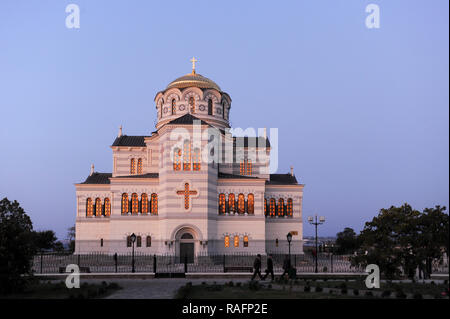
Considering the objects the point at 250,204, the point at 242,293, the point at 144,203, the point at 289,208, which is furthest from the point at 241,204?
the point at 242,293

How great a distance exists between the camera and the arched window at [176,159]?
37812 mm

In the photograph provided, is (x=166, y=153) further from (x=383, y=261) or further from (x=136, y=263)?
(x=383, y=261)

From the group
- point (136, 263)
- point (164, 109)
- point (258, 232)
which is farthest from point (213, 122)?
point (136, 263)

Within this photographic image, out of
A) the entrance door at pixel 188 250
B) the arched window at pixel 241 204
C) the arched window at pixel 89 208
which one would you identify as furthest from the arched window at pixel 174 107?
the entrance door at pixel 188 250

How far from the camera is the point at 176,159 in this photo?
37906 millimetres

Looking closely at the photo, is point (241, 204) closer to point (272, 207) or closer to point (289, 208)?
point (272, 207)

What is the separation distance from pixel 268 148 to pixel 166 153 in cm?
1350

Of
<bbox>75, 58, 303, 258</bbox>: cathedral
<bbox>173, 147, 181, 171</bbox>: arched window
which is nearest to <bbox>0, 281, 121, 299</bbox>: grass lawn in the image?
<bbox>75, 58, 303, 258</bbox>: cathedral

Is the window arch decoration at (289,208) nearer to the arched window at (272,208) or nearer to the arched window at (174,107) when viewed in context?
the arched window at (272,208)

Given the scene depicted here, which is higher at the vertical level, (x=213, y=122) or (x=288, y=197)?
(x=213, y=122)

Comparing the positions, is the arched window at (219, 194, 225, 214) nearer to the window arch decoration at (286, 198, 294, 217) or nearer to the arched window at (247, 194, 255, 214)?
the arched window at (247, 194, 255, 214)

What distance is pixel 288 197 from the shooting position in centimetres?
4428

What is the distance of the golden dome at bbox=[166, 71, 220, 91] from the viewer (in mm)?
45156

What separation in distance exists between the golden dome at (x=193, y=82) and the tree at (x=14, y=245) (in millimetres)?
28141
